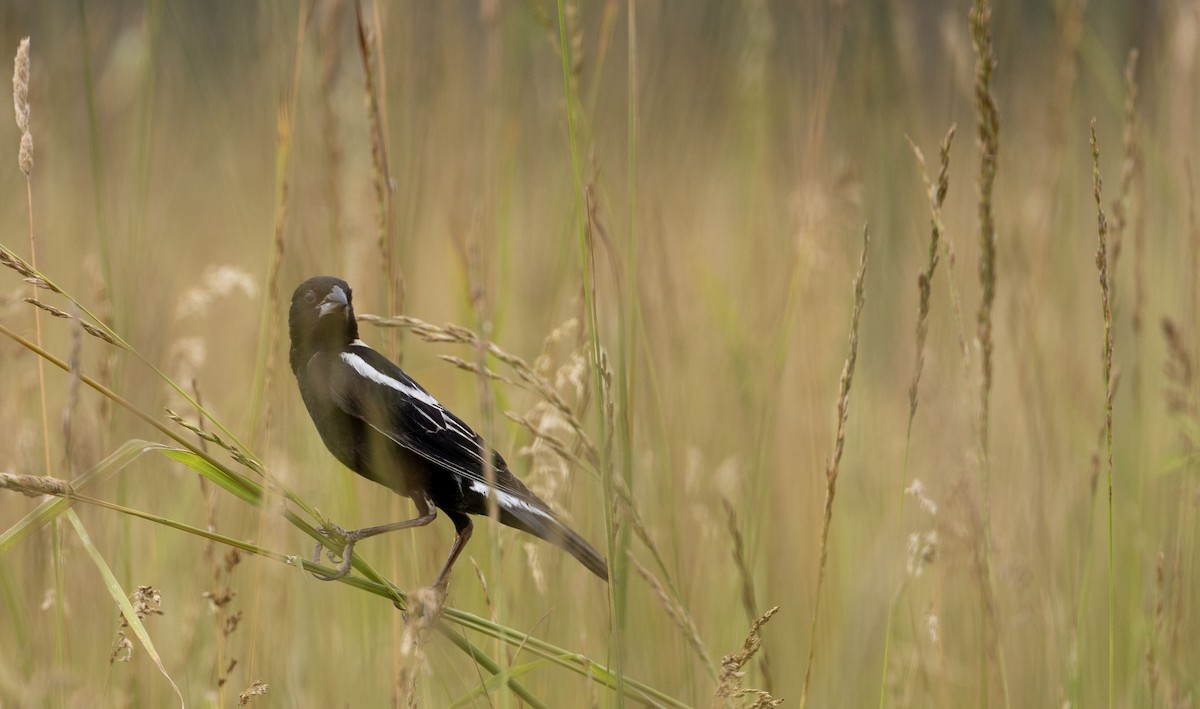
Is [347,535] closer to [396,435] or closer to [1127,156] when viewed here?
[396,435]

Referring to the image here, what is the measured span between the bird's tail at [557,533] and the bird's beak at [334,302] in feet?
1.67

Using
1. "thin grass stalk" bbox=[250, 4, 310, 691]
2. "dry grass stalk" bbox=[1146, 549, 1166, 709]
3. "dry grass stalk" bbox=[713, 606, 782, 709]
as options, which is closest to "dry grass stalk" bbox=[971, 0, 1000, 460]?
"dry grass stalk" bbox=[1146, 549, 1166, 709]

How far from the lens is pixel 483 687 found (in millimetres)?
1542

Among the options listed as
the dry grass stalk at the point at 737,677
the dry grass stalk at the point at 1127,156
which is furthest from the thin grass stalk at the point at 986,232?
the dry grass stalk at the point at 737,677

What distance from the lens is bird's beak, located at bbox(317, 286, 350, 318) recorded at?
6.48ft

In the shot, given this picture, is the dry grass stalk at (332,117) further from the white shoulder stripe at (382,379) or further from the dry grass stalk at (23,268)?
the dry grass stalk at (23,268)

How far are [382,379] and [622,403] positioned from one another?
1.62ft

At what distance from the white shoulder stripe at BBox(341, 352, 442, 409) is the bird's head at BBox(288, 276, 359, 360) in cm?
7

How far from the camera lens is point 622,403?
1636mm

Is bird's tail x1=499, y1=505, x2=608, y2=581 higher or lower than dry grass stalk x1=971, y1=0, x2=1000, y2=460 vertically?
lower

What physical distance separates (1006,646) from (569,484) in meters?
1.33

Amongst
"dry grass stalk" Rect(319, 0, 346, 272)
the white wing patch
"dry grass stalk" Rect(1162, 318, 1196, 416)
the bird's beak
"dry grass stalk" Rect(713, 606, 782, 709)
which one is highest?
"dry grass stalk" Rect(319, 0, 346, 272)

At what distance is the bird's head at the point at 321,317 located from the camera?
199cm

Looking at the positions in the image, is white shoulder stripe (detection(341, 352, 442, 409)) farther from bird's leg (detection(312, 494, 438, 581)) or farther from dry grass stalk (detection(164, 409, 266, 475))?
dry grass stalk (detection(164, 409, 266, 475))
